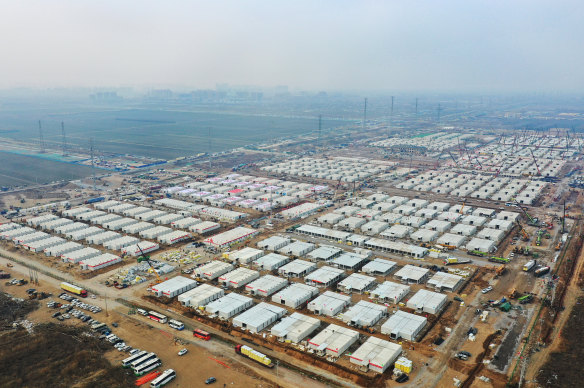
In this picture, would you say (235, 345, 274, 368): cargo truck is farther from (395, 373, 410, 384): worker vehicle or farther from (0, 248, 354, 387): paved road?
(395, 373, 410, 384): worker vehicle

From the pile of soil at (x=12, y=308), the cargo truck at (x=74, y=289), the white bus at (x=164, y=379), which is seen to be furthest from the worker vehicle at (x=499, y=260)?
the pile of soil at (x=12, y=308)

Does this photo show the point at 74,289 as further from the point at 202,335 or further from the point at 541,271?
the point at 541,271

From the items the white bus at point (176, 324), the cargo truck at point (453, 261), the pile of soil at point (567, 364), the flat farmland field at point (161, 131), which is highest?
the flat farmland field at point (161, 131)

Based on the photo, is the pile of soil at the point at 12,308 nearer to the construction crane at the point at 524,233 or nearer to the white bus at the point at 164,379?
the white bus at the point at 164,379

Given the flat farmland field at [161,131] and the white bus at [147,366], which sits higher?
the flat farmland field at [161,131]

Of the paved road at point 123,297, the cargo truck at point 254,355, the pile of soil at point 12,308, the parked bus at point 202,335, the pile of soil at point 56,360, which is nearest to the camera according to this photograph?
the pile of soil at point 56,360

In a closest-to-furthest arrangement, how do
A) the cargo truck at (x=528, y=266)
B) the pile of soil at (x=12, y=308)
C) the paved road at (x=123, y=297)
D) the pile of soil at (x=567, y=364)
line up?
1. the pile of soil at (x=567, y=364)
2. the paved road at (x=123, y=297)
3. the pile of soil at (x=12, y=308)
4. the cargo truck at (x=528, y=266)

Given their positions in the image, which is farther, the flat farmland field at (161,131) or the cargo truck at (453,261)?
the flat farmland field at (161,131)
